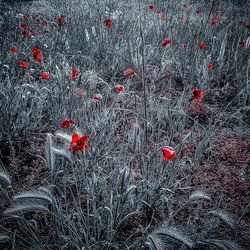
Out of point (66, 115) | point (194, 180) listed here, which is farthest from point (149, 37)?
point (194, 180)

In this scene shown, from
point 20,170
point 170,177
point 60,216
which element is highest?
point 60,216

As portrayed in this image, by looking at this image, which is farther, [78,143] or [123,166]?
[123,166]

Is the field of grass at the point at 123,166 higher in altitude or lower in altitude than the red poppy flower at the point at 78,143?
lower

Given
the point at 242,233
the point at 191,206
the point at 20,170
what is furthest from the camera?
the point at 20,170

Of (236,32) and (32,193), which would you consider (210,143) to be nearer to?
(32,193)

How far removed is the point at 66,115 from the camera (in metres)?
1.94

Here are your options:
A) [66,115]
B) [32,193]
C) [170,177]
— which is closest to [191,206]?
[170,177]

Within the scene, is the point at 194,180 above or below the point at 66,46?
below

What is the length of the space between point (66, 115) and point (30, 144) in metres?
0.36

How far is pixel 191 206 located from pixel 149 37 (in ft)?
10.8

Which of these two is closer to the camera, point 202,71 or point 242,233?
point 242,233

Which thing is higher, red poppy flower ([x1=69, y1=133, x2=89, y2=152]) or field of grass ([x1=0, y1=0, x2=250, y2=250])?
red poppy flower ([x1=69, y1=133, x2=89, y2=152])

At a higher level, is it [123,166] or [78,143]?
[78,143]

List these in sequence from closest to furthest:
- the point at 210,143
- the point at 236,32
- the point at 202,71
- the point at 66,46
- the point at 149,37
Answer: the point at 210,143
the point at 202,71
the point at 66,46
the point at 236,32
the point at 149,37
